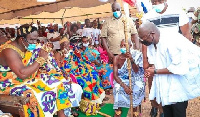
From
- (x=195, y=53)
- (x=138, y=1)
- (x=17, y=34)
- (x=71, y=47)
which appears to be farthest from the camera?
(x=71, y=47)

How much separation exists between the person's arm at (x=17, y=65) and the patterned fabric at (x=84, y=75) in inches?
61.1

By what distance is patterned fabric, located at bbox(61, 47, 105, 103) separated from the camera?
465 cm

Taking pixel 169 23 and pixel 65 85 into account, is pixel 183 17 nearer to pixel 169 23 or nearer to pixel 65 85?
pixel 169 23

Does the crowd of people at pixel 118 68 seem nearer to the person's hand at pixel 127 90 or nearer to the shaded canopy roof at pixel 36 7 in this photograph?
the person's hand at pixel 127 90

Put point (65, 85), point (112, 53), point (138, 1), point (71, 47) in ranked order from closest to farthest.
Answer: point (65, 85) → point (138, 1) → point (112, 53) → point (71, 47)

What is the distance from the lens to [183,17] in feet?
10.4

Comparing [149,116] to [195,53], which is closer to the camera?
[195,53]

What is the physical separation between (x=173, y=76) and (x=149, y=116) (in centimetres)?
197

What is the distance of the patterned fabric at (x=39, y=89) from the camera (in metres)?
2.77

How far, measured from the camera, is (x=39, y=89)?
2.94 m

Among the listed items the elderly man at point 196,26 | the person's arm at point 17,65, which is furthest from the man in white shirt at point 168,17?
the elderly man at point 196,26

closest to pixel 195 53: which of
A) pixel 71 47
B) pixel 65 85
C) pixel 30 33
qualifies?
pixel 65 85

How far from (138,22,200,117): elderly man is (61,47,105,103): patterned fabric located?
235 centimetres

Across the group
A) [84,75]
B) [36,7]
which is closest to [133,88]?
[84,75]
